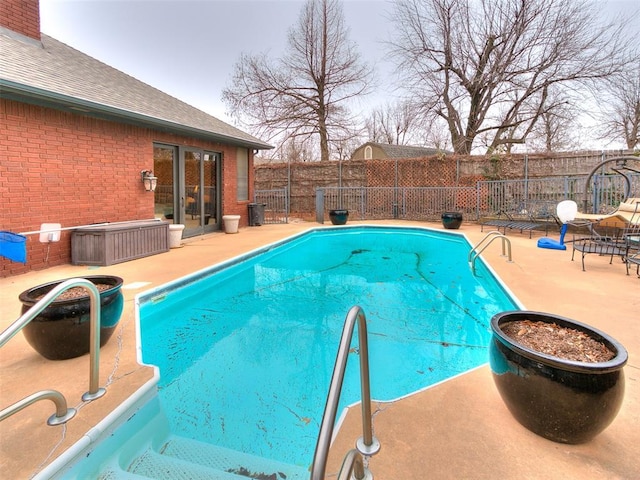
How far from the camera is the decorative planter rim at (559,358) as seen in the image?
170cm

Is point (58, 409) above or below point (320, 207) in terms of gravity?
below

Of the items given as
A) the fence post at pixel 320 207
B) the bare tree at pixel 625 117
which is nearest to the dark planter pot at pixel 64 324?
the fence post at pixel 320 207

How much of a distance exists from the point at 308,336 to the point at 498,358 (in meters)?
2.32

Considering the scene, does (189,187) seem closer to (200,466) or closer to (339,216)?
(339,216)

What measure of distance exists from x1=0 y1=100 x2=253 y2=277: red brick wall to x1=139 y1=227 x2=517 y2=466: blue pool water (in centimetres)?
262

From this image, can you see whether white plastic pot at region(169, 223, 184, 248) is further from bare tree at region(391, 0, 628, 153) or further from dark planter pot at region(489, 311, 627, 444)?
bare tree at region(391, 0, 628, 153)

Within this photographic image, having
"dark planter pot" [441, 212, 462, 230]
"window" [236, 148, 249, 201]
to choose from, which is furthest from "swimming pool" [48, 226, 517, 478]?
"window" [236, 148, 249, 201]

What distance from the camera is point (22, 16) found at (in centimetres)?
712

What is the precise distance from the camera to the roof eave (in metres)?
4.99

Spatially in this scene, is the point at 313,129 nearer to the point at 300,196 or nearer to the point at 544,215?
the point at 300,196

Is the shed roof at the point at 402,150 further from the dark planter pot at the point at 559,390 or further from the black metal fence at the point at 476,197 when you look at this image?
the dark planter pot at the point at 559,390

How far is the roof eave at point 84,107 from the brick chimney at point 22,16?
264cm

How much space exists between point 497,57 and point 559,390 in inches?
693

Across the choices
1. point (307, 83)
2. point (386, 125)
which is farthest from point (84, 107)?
point (386, 125)
